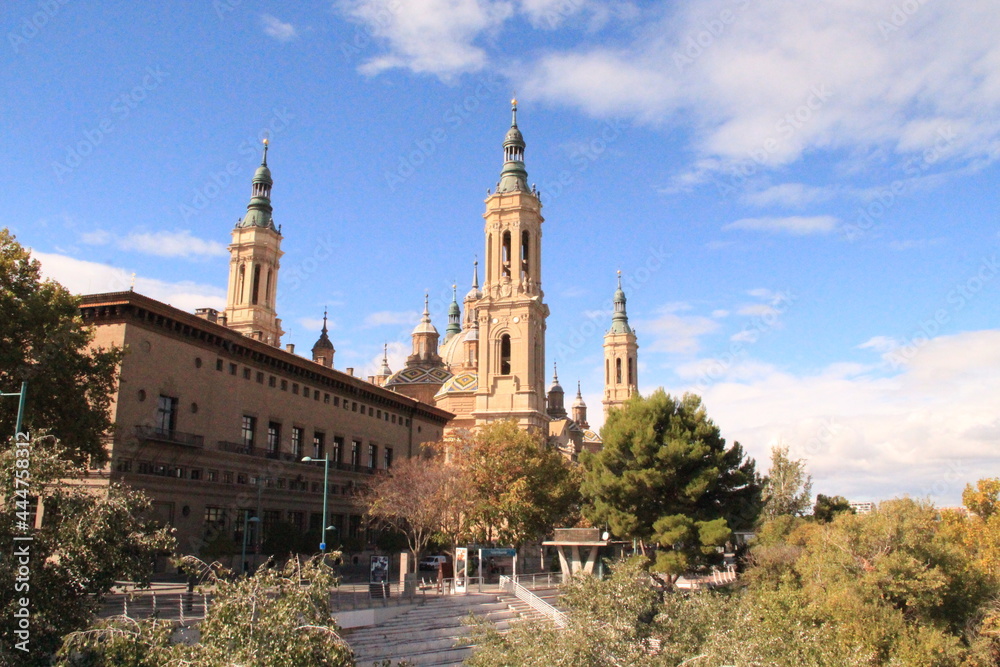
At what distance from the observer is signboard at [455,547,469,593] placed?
124 ft

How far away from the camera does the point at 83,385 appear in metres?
29.8

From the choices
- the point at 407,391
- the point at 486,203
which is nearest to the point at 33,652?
the point at 486,203

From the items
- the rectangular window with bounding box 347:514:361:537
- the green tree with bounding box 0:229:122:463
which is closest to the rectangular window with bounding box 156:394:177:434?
the green tree with bounding box 0:229:122:463

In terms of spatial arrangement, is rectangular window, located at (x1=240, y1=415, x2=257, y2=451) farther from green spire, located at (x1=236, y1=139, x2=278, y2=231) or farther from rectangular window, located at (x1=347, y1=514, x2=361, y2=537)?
green spire, located at (x1=236, y1=139, x2=278, y2=231)

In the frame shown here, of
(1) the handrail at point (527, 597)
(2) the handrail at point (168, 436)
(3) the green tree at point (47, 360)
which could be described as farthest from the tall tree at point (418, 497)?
(3) the green tree at point (47, 360)

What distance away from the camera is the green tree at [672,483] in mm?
39406

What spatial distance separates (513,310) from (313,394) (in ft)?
89.7

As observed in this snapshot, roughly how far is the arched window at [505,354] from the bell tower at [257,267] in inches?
891

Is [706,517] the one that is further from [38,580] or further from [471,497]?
[38,580]

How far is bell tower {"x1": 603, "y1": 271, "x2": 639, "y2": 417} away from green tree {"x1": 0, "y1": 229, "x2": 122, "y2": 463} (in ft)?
284

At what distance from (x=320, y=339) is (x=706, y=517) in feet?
211

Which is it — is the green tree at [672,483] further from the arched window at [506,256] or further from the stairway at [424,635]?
the arched window at [506,256]

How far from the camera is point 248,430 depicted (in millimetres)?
47562

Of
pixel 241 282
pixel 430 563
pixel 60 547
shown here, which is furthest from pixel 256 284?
pixel 60 547
